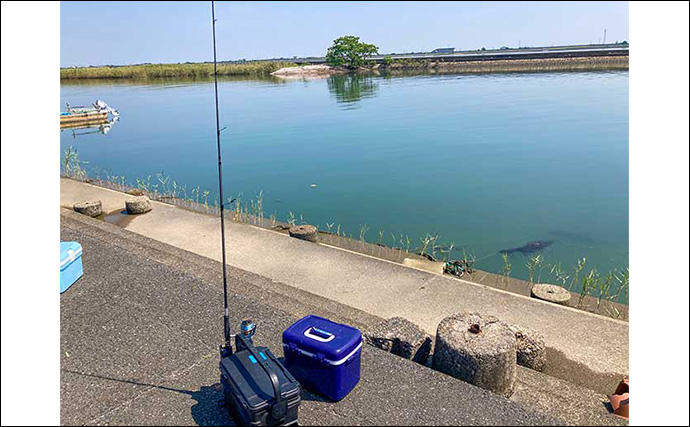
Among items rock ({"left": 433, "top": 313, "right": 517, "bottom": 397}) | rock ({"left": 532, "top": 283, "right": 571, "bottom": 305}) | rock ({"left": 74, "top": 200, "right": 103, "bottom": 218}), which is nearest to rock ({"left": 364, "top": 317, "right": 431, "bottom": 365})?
rock ({"left": 433, "top": 313, "right": 517, "bottom": 397})

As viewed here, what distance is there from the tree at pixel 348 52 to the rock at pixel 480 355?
81.1 metres

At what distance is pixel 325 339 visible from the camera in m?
3.83

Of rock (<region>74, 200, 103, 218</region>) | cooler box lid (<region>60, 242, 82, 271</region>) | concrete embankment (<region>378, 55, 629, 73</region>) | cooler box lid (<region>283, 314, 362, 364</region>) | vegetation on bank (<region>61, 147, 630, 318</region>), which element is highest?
concrete embankment (<region>378, 55, 629, 73</region>)

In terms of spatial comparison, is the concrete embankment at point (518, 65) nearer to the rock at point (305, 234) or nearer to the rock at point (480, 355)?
the rock at point (305, 234)

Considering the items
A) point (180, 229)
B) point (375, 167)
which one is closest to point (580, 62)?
point (375, 167)

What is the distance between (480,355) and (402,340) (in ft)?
2.51

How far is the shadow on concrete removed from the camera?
3.59 m

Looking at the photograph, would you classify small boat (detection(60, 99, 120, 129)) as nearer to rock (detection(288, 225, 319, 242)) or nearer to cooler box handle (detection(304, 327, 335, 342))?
rock (detection(288, 225, 319, 242))

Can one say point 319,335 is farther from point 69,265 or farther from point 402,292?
point 69,265

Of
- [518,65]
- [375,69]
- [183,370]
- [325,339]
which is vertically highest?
[375,69]

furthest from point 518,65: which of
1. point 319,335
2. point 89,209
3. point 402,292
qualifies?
point 319,335

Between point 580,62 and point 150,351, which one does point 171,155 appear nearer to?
point 150,351

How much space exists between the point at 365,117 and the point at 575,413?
87.3 feet

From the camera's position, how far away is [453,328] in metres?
4.32
